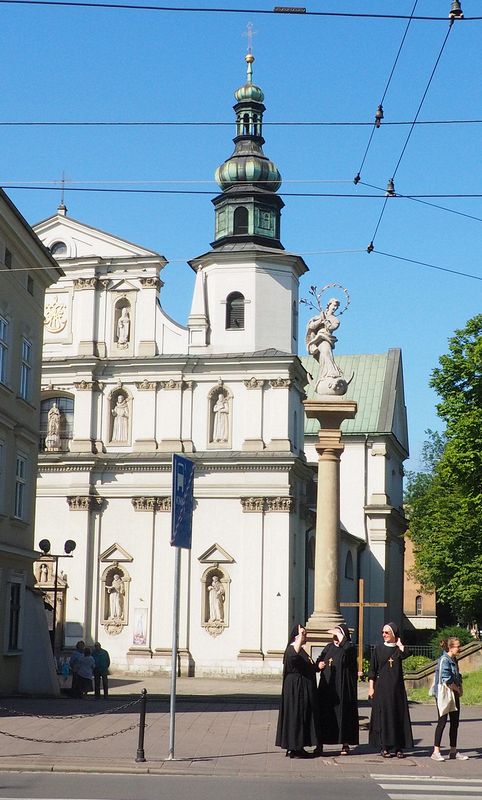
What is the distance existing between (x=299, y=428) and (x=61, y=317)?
10570 mm

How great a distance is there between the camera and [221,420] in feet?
150

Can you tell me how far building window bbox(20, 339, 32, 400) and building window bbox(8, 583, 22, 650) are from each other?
466cm

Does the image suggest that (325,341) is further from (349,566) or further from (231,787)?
(349,566)

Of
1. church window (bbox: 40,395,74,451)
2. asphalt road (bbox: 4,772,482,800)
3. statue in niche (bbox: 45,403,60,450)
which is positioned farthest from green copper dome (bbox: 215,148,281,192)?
asphalt road (bbox: 4,772,482,800)

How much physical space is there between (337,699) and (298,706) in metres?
0.96

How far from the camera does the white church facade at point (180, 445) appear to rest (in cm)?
4451

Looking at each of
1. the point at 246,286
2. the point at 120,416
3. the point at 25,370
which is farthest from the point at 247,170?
the point at 25,370

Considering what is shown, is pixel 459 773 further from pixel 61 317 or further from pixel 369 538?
pixel 369 538

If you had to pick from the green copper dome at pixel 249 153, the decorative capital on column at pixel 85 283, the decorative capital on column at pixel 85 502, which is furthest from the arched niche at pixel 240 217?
the decorative capital on column at pixel 85 502

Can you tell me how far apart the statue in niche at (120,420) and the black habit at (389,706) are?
31.6 meters

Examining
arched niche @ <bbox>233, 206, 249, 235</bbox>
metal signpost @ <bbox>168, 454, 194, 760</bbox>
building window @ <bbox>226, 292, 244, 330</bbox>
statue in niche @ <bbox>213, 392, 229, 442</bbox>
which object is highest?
arched niche @ <bbox>233, 206, 249, 235</bbox>

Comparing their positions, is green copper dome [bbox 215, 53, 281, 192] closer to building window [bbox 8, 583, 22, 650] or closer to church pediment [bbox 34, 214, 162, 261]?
church pediment [bbox 34, 214, 162, 261]

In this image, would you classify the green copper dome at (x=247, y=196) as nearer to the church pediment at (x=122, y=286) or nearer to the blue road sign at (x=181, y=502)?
the church pediment at (x=122, y=286)

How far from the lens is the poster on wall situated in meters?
44.5
